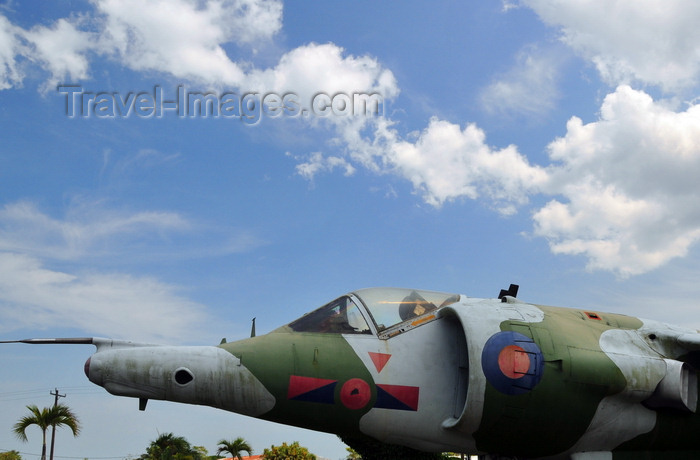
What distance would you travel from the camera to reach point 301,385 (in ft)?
23.6

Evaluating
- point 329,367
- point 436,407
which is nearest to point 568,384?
point 436,407

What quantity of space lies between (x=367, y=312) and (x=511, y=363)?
1.96 meters

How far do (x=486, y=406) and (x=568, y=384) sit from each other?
111 centimetres

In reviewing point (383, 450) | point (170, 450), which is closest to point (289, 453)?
point (170, 450)

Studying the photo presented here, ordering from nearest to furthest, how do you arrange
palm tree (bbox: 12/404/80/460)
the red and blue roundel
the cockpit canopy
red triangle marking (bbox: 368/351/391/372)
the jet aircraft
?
the red and blue roundel
the jet aircraft
red triangle marking (bbox: 368/351/391/372)
the cockpit canopy
palm tree (bbox: 12/404/80/460)

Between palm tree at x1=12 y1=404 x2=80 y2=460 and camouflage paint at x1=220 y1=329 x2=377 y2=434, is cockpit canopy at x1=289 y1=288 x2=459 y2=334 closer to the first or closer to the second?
camouflage paint at x1=220 y1=329 x2=377 y2=434

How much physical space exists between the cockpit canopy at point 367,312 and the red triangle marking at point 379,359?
34cm

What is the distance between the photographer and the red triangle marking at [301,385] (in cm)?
717

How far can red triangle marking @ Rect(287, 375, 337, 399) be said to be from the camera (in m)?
7.17

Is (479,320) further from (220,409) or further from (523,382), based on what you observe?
(220,409)

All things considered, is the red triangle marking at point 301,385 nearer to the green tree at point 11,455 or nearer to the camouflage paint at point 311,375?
the camouflage paint at point 311,375

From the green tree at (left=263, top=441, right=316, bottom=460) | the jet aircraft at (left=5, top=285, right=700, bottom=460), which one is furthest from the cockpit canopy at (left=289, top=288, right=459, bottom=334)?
the green tree at (left=263, top=441, right=316, bottom=460)

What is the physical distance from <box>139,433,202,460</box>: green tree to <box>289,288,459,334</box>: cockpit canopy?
101 ft

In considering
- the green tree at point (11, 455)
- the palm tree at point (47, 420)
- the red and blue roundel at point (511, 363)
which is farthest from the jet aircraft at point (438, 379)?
the green tree at point (11, 455)
